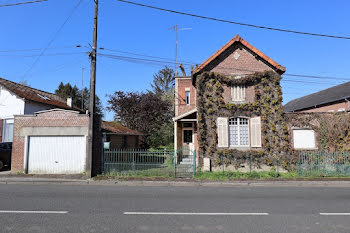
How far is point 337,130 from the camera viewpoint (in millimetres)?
13625

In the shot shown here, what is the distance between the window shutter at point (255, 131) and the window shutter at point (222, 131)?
5.02 feet

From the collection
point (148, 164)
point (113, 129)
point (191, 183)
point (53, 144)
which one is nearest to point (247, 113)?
point (191, 183)

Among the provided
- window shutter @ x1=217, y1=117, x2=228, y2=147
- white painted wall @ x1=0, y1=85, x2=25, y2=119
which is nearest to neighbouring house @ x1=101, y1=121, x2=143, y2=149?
white painted wall @ x1=0, y1=85, x2=25, y2=119

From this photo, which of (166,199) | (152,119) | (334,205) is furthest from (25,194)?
(152,119)

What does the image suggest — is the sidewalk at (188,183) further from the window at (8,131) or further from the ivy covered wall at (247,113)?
the window at (8,131)

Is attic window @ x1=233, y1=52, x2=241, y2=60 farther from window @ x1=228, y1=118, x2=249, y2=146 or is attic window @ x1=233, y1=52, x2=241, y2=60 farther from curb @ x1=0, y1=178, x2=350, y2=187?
curb @ x1=0, y1=178, x2=350, y2=187

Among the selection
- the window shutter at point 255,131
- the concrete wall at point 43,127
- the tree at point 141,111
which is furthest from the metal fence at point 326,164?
the tree at point 141,111

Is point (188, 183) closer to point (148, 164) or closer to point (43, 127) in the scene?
point (148, 164)

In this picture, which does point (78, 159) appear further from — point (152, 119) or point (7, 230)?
point (152, 119)

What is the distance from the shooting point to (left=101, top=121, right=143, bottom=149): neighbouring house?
1774cm

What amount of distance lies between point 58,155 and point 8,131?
8.40 m

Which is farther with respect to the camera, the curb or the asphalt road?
the curb

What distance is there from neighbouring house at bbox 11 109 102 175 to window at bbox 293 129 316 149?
11.7 metres

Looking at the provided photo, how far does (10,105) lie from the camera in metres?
18.1
